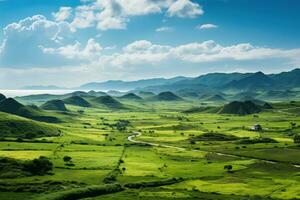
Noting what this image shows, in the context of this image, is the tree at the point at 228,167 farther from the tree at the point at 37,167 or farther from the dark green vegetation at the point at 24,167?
the tree at the point at 37,167

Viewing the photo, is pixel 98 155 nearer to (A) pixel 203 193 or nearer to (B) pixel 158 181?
(B) pixel 158 181

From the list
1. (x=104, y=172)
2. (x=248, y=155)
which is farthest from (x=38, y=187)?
(x=248, y=155)

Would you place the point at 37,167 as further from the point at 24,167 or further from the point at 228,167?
the point at 228,167

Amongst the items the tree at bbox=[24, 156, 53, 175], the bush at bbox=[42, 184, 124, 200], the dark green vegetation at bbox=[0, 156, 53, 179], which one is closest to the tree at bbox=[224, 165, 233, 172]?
the bush at bbox=[42, 184, 124, 200]

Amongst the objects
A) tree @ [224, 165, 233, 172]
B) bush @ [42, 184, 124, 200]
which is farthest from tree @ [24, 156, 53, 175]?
tree @ [224, 165, 233, 172]

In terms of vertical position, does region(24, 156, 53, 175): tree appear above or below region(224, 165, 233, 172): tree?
above

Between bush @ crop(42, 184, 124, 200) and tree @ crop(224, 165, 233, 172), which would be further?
tree @ crop(224, 165, 233, 172)

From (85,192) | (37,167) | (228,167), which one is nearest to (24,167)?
(37,167)

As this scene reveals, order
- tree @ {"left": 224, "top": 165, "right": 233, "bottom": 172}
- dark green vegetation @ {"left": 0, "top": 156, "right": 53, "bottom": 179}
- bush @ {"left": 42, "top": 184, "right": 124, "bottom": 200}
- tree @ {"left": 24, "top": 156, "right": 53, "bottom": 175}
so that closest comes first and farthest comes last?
1. bush @ {"left": 42, "top": 184, "right": 124, "bottom": 200}
2. dark green vegetation @ {"left": 0, "top": 156, "right": 53, "bottom": 179}
3. tree @ {"left": 24, "top": 156, "right": 53, "bottom": 175}
4. tree @ {"left": 224, "top": 165, "right": 233, "bottom": 172}

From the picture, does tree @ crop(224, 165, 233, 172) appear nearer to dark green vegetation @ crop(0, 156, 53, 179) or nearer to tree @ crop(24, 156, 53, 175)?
dark green vegetation @ crop(0, 156, 53, 179)

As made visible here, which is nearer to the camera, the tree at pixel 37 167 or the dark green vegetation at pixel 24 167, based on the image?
the dark green vegetation at pixel 24 167

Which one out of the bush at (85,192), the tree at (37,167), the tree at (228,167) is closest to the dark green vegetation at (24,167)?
the tree at (37,167)

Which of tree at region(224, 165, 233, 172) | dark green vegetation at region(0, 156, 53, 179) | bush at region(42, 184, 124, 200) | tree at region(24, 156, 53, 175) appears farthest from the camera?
tree at region(224, 165, 233, 172)
